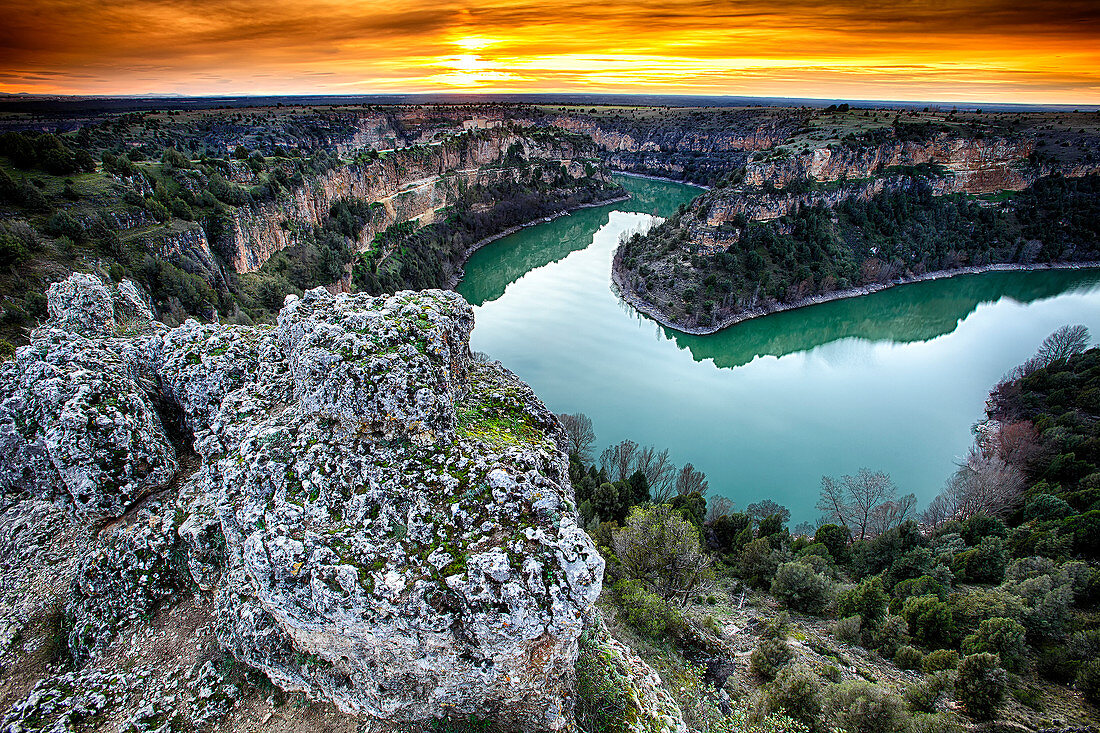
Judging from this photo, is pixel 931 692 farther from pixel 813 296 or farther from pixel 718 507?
pixel 813 296

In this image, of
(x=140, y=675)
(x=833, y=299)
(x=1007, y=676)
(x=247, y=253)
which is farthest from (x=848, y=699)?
(x=833, y=299)

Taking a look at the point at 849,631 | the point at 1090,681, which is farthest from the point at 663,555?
the point at 1090,681

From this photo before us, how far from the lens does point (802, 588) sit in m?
16.2

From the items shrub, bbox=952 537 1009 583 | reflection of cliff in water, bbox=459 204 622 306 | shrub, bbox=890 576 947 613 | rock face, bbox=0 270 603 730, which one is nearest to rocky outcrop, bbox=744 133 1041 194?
reflection of cliff in water, bbox=459 204 622 306

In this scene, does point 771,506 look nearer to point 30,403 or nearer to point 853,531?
point 853,531

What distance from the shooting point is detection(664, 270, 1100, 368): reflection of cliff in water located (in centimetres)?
4396

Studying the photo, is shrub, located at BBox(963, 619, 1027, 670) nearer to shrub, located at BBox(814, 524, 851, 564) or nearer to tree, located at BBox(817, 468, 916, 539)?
shrub, located at BBox(814, 524, 851, 564)

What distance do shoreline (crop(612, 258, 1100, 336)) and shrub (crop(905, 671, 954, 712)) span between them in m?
35.5

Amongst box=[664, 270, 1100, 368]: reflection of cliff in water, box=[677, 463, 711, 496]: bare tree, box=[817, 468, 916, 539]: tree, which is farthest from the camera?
box=[664, 270, 1100, 368]: reflection of cliff in water

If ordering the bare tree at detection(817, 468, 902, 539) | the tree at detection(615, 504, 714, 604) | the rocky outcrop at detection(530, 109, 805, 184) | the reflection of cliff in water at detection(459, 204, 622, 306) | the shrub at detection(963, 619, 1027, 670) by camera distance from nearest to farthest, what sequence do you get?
the shrub at detection(963, 619, 1027, 670) → the tree at detection(615, 504, 714, 604) → the bare tree at detection(817, 468, 902, 539) → the reflection of cliff in water at detection(459, 204, 622, 306) → the rocky outcrop at detection(530, 109, 805, 184)

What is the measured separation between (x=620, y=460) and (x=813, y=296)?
38.7m

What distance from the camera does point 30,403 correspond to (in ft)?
30.8

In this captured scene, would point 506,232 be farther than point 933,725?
Yes

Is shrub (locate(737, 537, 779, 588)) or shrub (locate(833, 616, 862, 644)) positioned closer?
shrub (locate(833, 616, 862, 644))
